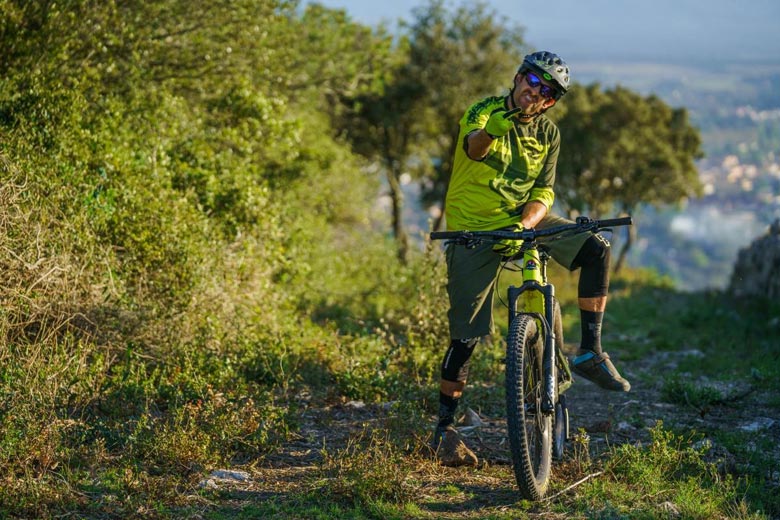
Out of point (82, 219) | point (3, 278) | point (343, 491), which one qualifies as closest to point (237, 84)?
point (82, 219)

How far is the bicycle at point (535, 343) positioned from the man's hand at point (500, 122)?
1.98ft

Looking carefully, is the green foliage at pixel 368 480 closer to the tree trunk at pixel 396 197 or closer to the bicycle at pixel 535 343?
the bicycle at pixel 535 343

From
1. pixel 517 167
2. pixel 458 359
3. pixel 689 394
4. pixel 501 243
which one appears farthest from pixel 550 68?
pixel 689 394

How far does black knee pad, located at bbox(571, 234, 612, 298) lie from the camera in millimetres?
5477

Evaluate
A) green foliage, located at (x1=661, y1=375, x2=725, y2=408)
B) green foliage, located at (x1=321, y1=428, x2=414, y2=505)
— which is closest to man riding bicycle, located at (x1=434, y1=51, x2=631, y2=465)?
green foliage, located at (x1=321, y1=428, x2=414, y2=505)

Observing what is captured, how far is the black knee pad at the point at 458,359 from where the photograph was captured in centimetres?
565

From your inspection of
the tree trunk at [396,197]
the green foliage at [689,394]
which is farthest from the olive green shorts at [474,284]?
the tree trunk at [396,197]

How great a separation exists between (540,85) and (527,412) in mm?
2022

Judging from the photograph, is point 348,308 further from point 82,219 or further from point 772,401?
point 772,401

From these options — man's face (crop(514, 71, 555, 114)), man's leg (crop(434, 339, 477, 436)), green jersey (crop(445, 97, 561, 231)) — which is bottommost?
man's leg (crop(434, 339, 477, 436))

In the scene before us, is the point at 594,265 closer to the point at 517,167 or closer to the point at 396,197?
the point at 517,167

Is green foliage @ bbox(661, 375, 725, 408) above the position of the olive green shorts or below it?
below

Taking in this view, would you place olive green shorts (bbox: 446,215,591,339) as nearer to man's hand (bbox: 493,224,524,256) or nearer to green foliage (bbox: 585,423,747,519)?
man's hand (bbox: 493,224,524,256)

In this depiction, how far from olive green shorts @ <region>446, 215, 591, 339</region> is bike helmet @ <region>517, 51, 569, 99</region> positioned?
104cm
